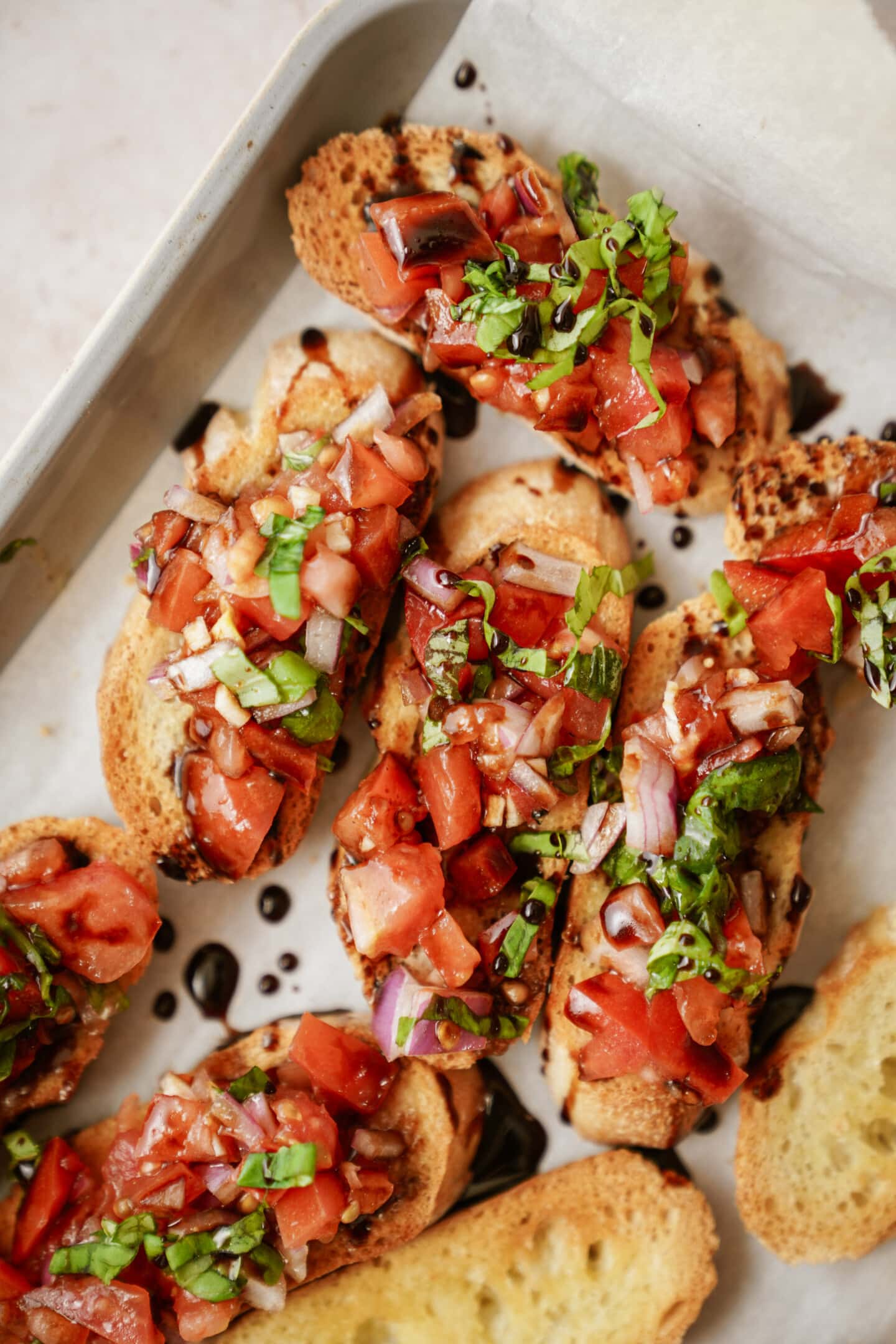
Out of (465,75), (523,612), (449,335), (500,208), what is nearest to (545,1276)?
(523,612)

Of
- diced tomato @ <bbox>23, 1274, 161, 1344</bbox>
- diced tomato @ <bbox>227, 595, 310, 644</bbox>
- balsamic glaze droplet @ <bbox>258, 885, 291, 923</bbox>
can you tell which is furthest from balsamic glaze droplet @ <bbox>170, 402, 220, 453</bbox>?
diced tomato @ <bbox>23, 1274, 161, 1344</bbox>

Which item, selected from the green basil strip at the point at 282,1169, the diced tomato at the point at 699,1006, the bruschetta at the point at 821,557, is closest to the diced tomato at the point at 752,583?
the bruschetta at the point at 821,557

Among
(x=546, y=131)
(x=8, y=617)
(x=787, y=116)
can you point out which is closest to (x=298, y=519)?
(x=8, y=617)

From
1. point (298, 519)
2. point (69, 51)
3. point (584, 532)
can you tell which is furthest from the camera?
point (69, 51)

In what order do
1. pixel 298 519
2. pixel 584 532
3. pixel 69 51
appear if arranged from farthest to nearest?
pixel 69 51, pixel 584 532, pixel 298 519

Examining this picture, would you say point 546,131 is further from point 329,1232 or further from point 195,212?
→ point 329,1232

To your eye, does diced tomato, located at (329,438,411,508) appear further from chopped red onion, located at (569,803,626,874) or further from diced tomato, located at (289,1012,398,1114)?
diced tomato, located at (289,1012,398,1114)

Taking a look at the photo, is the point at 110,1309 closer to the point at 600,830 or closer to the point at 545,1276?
the point at 545,1276

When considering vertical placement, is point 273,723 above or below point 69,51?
below
